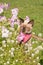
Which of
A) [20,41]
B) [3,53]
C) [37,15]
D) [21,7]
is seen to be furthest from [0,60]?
[21,7]

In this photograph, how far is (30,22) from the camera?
327cm

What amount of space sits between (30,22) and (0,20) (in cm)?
37

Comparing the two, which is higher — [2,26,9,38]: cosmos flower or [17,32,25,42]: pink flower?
[2,26,9,38]: cosmos flower

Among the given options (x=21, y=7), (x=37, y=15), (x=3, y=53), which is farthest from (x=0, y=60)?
(x=21, y=7)

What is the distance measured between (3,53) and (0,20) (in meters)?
0.41

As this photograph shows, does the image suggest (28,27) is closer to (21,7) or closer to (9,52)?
(9,52)

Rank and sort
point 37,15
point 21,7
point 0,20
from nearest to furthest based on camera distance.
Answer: point 0,20, point 37,15, point 21,7

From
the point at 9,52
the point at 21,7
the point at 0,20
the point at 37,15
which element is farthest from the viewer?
the point at 21,7

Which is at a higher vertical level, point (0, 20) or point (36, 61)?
point (0, 20)

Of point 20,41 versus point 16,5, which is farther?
point 16,5

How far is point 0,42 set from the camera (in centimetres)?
338

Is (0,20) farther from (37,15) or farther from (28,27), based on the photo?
(37,15)

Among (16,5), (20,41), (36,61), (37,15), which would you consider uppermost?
(16,5)

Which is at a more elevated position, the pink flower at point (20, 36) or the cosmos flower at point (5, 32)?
the cosmos flower at point (5, 32)
